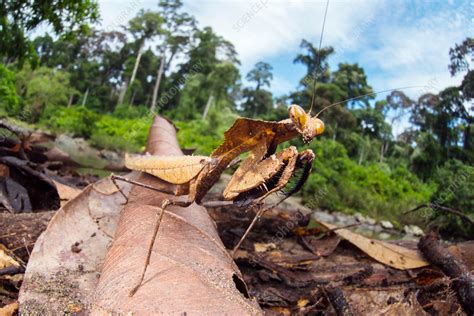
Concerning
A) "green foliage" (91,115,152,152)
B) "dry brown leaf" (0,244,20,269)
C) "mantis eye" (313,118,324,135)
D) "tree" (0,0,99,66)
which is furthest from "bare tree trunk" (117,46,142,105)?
"mantis eye" (313,118,324,135)

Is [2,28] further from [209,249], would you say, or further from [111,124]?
[111,124]

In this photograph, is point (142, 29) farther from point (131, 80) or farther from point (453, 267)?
point (453, 267)

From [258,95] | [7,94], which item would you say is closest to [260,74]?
[258,95]

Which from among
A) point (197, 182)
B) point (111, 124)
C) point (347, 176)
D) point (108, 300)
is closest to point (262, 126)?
point (197, 182)

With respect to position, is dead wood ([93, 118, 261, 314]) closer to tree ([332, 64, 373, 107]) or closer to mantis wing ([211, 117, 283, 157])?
mantis wing ([211, 117, 283, 157])

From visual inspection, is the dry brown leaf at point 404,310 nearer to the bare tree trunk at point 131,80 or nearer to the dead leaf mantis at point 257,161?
the dead leaf mantis at point 257,161

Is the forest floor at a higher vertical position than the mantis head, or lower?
lower

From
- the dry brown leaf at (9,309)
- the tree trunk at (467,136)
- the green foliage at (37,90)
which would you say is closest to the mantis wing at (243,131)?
the dry brown leaf at (9,309)
